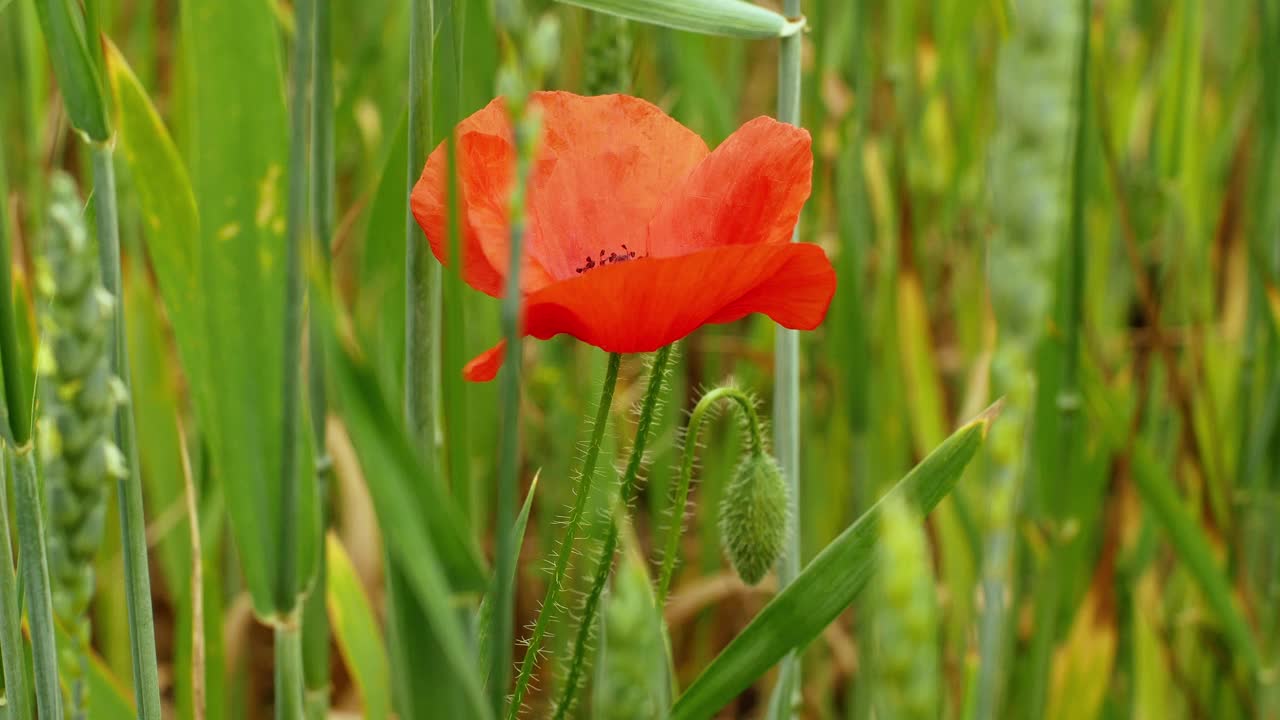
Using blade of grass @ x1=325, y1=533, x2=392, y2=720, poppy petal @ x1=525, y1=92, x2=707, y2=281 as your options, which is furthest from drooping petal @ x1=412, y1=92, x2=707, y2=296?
blade of grass @ x1=325, y1=533, x2=392, y2=720

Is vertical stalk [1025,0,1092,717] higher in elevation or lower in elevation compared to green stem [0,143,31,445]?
lower

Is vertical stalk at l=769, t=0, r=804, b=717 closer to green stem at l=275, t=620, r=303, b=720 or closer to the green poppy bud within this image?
the green poppy bud

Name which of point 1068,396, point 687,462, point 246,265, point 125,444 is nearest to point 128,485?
point 125,444

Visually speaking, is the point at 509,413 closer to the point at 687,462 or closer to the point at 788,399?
the point at 687,462

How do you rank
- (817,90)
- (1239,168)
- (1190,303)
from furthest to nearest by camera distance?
1. (1239,168)
2. (1190,303)
3. (817,90)

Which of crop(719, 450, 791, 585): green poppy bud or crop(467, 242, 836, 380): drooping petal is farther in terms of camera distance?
crop(719, 450, 791, 585): green poppy bud

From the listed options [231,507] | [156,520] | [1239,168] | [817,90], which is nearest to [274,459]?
[231,507]

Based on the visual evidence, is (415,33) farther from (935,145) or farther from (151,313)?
(935,145)
